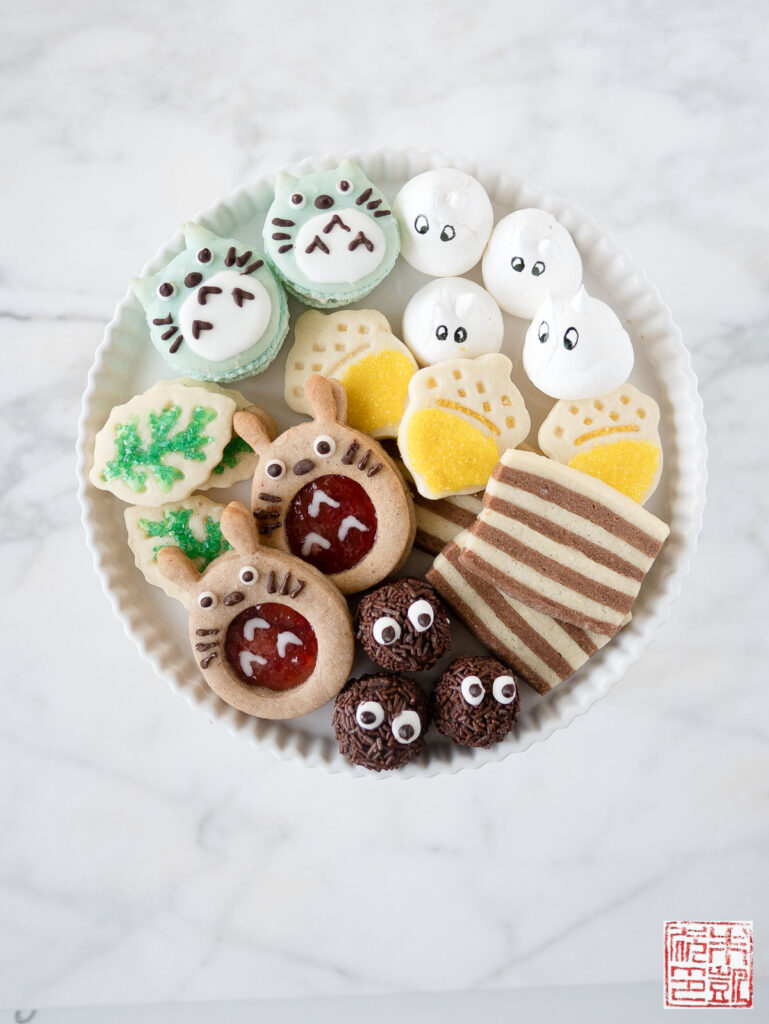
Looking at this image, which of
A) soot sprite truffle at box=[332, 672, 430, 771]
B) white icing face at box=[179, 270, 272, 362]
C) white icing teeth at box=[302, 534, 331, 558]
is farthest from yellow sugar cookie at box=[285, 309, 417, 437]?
soot sprite truffle at box=[332, 672, 430, 771]

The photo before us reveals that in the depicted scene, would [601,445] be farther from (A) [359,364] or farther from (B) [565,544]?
(A) [359,364]

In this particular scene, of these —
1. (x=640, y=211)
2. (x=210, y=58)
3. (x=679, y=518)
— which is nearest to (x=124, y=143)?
(x=210, y=58)

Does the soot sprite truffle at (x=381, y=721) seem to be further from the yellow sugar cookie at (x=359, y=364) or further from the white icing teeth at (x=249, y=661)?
the yellow sugar cookie at (x=359, y=364)

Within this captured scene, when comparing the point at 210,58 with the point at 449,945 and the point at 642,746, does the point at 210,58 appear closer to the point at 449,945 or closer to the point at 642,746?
the point at 642,746

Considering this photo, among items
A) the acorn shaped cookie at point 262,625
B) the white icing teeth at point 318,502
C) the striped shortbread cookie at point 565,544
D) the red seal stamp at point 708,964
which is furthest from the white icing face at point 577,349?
the red seal stamp at point 708,964

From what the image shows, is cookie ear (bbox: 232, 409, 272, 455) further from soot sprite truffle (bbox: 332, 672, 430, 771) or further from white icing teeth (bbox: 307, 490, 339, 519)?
soot sprite truffle (bbox: 332, 672, 430, 771)

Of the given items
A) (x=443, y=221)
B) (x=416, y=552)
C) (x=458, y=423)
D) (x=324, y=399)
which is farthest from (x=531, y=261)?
(x=416, y=552)
